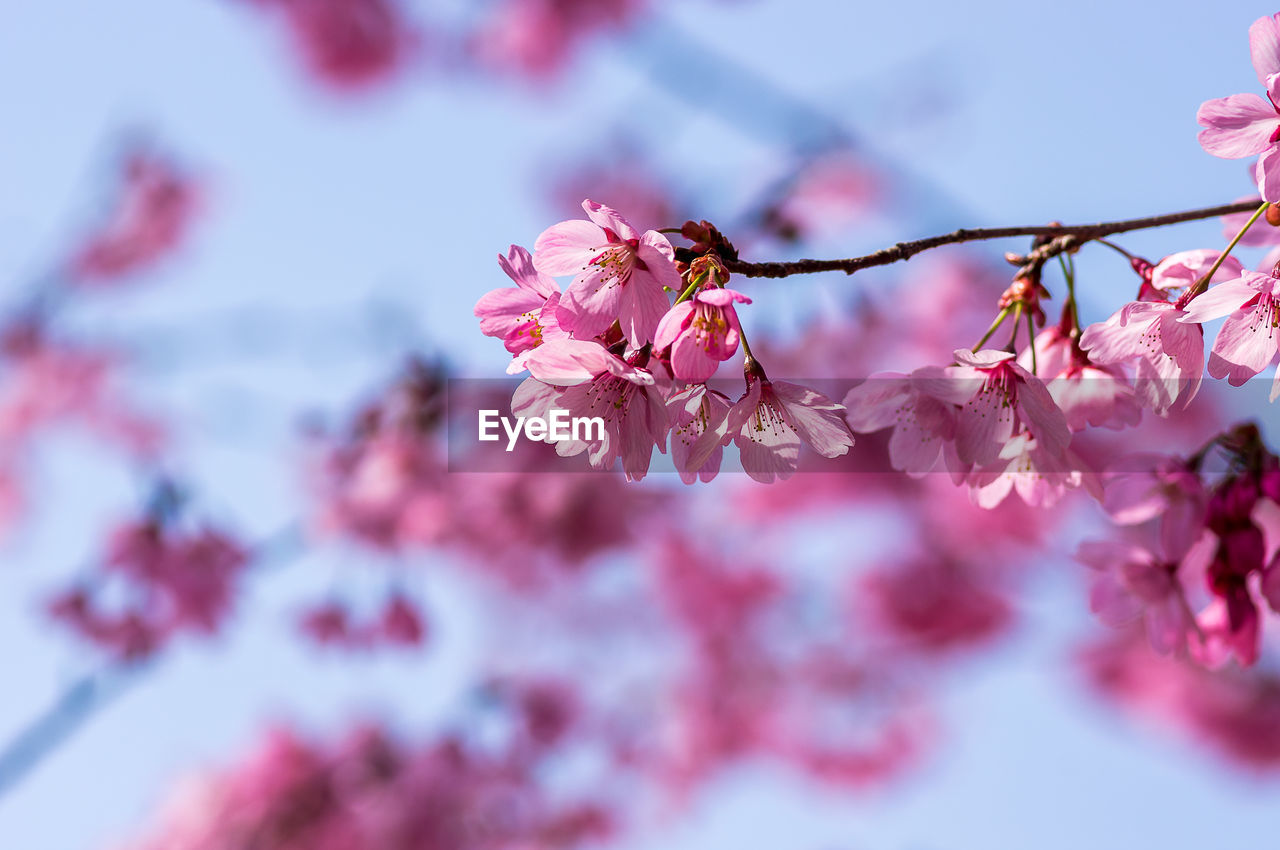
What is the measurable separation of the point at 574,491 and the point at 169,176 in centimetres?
605

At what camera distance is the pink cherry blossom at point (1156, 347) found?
3.26 feet

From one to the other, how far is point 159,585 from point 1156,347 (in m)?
3.29

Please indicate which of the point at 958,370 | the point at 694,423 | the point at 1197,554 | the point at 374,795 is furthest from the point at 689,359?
the point at 374,795

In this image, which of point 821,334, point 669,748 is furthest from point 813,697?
point 821,334

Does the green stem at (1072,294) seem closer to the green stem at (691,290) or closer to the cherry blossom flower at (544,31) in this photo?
the green stem at (691,290)

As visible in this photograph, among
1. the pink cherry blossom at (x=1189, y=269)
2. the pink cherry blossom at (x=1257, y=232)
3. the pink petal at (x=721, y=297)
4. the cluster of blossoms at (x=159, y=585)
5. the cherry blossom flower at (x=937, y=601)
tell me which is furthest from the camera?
the cherry blossom flower at (x=937, y=601)

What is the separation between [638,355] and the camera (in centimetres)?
95

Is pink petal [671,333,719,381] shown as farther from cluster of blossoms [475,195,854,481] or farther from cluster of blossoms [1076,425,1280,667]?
cluster of blossoms [1076,425,1280,667]

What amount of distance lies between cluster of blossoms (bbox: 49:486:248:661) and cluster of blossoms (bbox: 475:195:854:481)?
2742mm

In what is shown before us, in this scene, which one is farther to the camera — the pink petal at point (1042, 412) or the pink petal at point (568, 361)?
the pink petal at point (1042, 412)

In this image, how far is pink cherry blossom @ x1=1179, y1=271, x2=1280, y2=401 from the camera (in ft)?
3.07

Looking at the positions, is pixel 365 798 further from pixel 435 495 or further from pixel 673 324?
pixel 673 324

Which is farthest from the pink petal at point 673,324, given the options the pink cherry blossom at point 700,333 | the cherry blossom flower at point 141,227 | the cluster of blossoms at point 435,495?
the cherry blossom flower at point 141,227

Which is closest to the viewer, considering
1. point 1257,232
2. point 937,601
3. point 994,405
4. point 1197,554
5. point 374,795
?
point 994,405
